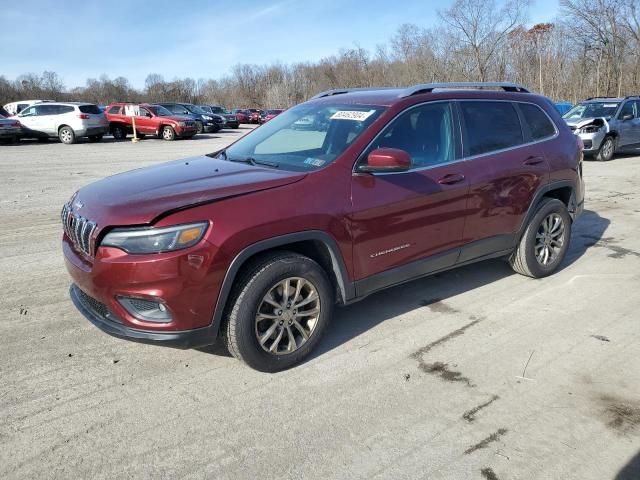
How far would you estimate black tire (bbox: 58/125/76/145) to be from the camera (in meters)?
22.0

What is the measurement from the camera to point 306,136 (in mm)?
4039

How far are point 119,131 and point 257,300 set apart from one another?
24697 mm

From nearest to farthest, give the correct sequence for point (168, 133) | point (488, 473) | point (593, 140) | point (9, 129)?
point (488, 473) → point (593, 140) → point (9, 129) → point (168, 133)

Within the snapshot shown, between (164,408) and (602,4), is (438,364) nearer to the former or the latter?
(164,408)

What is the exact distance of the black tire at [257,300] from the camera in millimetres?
3035

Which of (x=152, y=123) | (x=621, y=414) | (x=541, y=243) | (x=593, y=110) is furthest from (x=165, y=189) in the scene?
(x=152, y=123)

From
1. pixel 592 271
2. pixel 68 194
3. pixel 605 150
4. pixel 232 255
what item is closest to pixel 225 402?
pixel 232 255

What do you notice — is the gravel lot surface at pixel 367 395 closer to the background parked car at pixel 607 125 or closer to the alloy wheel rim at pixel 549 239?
the alloy wheel rim at pixel 549 239

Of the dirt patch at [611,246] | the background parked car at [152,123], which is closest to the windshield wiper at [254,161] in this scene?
the dirt patch at [611,246]

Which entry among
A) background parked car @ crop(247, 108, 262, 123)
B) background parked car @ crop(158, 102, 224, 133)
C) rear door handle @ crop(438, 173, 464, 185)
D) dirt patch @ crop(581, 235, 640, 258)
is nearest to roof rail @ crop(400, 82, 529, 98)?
rear door handle @ crop(438, 173, 464, 185)

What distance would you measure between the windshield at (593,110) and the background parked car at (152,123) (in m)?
16.7

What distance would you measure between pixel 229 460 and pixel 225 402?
1.64ft

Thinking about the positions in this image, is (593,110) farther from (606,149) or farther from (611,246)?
(611,246)

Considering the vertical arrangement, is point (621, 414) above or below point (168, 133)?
below
